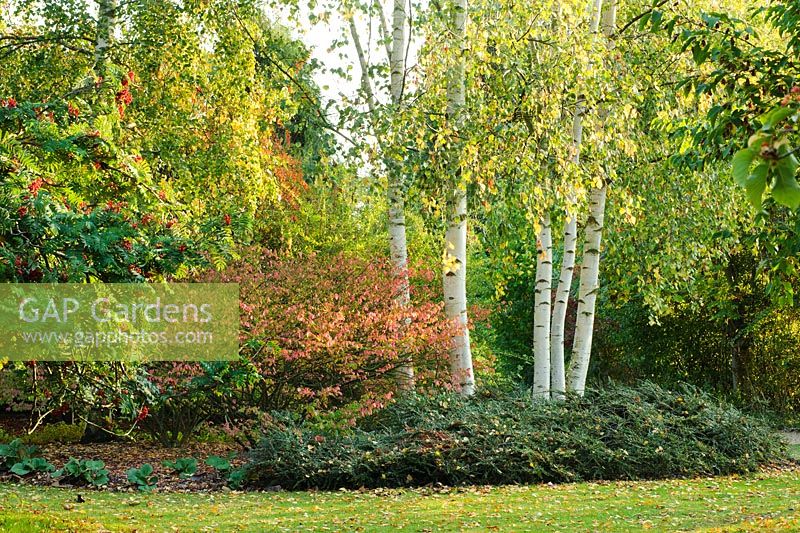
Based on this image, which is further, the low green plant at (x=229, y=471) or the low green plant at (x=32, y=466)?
the low green plant at (x=32, y=466)

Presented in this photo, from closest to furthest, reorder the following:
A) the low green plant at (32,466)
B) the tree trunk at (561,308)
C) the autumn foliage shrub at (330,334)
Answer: the low green plant at (32,466) → the autumn foliage shrub at (330,334) → the tree trunk at (561,308)

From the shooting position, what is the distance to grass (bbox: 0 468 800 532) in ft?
18.7

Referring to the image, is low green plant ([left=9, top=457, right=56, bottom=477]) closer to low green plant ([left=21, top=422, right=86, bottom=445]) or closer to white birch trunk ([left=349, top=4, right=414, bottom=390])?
low green plant ([left=21, top=422, right=86, bottom=445])

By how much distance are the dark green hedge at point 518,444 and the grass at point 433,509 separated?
0.34 metres

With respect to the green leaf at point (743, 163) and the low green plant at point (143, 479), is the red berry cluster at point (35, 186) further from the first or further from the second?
the green leaf at point (743, 163)

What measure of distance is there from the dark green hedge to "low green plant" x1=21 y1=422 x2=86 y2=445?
14.0 feet

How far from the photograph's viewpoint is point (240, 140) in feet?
33.5

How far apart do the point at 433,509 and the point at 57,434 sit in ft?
24.5

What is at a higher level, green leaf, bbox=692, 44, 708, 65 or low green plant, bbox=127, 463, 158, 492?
green leaf, bbox=692, 44, 708, 65

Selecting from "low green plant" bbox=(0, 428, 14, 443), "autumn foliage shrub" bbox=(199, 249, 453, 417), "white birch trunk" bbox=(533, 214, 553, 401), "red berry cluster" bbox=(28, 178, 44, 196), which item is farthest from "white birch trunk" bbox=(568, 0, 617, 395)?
"low green plant" bbox=(0, 428, 14, 443)

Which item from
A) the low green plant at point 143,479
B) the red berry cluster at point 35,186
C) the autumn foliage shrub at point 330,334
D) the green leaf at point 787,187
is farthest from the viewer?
the autumn foliage shrub at point 330,334

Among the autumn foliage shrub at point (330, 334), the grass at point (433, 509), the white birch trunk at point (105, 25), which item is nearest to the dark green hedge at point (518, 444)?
the grass at point (433, 509)

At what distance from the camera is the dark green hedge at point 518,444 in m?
7.79

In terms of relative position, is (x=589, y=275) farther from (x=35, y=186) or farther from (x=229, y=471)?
(x=35, y=186)
